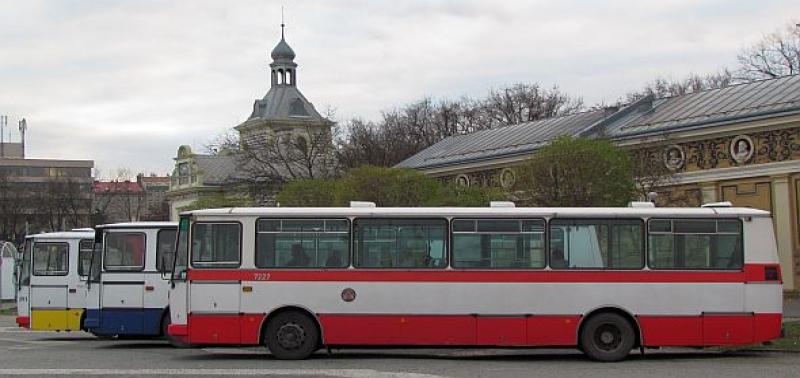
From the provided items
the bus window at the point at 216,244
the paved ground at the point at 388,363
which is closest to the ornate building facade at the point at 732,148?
the paved ground at the point at 388,363

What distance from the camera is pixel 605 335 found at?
17.9 m

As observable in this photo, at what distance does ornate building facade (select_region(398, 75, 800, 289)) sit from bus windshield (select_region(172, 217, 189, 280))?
17.3 m

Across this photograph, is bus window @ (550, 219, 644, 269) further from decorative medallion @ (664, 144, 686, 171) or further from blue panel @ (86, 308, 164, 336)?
decorative medallion @ (664, 144, 686, 171)

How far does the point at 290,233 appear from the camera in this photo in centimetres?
1819

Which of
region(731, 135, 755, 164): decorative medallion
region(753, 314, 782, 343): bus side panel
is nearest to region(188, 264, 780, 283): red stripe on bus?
region(753, 314, 782, 343): bus side panel

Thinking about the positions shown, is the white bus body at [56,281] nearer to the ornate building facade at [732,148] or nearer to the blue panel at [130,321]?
the blue panel at [130,321]

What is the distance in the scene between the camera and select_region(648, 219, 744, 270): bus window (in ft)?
58.9

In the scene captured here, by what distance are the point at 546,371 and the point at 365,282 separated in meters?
3.59

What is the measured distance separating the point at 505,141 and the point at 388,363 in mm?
36076

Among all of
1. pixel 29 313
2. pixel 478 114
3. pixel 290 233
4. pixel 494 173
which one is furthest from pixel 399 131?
pixel 290 233

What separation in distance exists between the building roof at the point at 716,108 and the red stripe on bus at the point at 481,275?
19.8 metres

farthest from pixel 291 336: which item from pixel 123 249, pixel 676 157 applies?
pixel 676 157

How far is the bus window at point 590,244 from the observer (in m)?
18.0

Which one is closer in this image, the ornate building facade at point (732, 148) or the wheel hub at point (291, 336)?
the wheel hub at point (291, 336)
